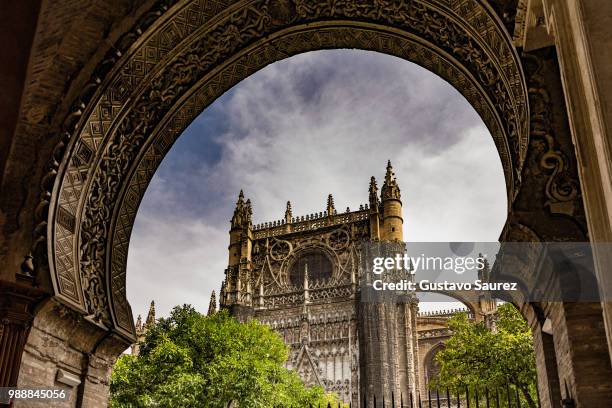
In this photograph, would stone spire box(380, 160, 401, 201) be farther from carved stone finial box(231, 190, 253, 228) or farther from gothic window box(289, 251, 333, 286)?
carved stone finial box(231, 190, 253, 228)

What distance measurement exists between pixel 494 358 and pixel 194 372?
11408 millimetres

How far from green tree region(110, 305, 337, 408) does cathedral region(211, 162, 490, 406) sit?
16844mm

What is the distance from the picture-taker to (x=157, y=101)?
8.11m

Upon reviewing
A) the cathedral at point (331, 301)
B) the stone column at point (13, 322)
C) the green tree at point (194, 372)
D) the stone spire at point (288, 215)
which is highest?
the stone spire at point (288, 215)

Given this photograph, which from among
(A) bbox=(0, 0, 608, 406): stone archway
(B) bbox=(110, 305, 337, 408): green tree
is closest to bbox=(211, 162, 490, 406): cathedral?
(B) bbox=(110, 305, 337, 408): green tree

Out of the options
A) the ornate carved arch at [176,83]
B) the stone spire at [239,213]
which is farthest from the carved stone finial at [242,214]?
the ornate carved arch at [176,83]

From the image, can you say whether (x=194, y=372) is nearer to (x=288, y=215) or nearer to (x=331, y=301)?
(x=331, y=301)

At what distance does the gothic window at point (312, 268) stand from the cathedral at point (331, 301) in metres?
0.09

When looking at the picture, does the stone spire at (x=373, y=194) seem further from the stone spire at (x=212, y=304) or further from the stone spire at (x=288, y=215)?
the stone spire at (x=212, y=304)

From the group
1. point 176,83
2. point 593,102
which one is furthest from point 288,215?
point 593,102

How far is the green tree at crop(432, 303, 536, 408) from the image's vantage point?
21062mm

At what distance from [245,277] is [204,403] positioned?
90.1ft

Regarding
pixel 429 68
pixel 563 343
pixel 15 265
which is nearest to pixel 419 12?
pixel 429 68

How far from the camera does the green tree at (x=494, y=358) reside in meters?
21.1
